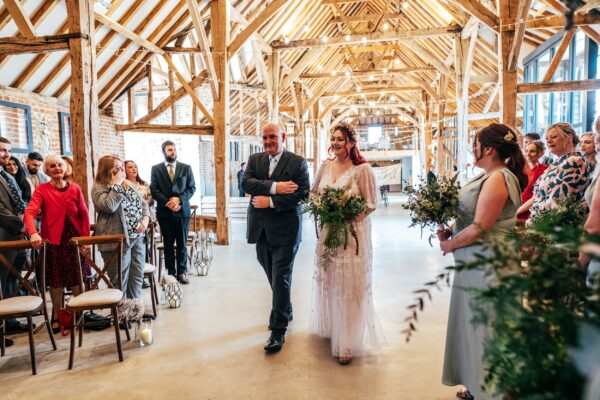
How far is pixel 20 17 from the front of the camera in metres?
4.59

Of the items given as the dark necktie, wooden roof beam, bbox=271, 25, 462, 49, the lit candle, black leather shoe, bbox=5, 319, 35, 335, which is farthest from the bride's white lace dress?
wooden roof beam, bbox=271, 25, 462, 49

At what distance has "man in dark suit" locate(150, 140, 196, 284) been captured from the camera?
4844 mm

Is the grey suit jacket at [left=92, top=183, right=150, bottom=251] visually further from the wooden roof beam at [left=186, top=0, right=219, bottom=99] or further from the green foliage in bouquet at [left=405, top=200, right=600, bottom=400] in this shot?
the wooden roof beam at [left=186, top=0, right=219, bottom=99]

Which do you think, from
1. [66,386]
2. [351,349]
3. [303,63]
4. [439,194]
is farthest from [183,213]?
[303,63]

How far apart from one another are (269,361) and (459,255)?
1523 millimetres

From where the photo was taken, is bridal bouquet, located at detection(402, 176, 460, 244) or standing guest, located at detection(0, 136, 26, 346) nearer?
bridal bouquet, located at detection(402, 176, 460, 244)

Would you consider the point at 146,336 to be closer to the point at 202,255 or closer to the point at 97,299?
the point at 97,299

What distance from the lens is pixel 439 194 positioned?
220cm

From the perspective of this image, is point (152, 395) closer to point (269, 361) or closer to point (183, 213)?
point (269, 361)

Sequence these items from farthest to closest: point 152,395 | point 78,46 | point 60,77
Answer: point 60,77 → point 78,46 → point 152,395

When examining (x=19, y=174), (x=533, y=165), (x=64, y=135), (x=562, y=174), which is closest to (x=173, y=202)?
(x=19, y=174)

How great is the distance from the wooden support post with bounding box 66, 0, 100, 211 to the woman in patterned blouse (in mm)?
4169

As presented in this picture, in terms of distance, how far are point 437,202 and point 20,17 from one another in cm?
490

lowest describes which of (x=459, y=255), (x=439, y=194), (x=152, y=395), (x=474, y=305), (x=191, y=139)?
(x=152, y=395)
